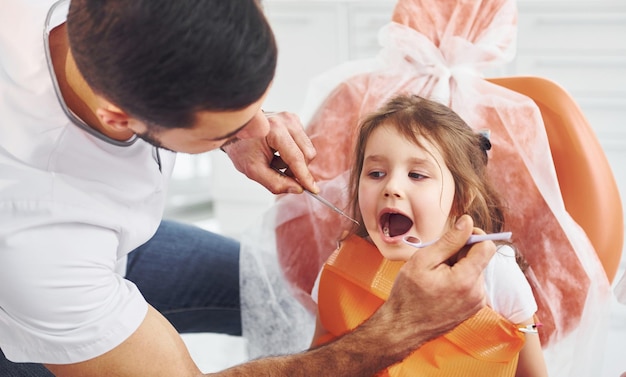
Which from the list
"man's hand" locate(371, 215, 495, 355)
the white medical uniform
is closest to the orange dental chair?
"man's hand" locate(371, 215, 495, 355)

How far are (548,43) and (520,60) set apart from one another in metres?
0.10

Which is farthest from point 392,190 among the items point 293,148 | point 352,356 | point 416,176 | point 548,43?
point 548,43

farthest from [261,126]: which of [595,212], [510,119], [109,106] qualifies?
[595,212]

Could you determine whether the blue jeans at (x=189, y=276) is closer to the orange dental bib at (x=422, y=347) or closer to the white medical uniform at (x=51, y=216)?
the orange dental bib at (x=422, y=347)

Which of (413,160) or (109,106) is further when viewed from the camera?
(413,160)

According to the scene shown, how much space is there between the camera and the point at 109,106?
920 millimetres

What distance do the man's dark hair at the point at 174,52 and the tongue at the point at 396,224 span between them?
40cm

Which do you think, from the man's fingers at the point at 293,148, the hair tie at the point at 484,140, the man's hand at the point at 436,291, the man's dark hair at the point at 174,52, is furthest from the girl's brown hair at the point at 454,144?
the man's dark hair at the point at 174,52

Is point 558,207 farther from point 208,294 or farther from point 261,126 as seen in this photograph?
point 208,294

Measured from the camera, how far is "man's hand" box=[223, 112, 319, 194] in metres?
1.21

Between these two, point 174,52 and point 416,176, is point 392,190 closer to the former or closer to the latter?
point 416,176

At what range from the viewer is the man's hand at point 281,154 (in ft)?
3.97

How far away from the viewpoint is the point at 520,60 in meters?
2.50

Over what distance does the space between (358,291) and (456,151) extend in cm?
26
